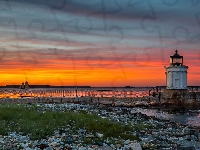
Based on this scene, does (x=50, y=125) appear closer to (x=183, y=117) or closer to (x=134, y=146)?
(x=134, y=146)

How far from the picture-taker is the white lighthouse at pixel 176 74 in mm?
51938

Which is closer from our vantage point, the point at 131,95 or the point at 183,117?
the point at 183,117

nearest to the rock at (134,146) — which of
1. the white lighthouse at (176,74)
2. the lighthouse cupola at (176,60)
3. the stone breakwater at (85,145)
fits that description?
the stone breakwater at (85,145)

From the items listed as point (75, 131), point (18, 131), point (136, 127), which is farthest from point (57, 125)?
point (136, 127)

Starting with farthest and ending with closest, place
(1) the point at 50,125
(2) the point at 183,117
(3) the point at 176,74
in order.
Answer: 1. (3) the point at 176,74
2. (2) the point at 183,117
3. (1) the point at 50,125

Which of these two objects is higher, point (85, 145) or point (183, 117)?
point (85, 145)

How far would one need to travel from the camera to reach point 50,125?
17047 millimetres

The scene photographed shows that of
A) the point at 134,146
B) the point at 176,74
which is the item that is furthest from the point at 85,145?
the point at 176,74

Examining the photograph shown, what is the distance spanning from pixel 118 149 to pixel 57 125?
221 inches

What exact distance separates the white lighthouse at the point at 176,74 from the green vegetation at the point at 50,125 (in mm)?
33737

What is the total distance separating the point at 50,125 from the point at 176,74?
3864 centimetres

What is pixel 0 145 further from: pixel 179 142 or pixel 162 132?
pixel 162 132

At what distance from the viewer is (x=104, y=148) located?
12820 millimetres

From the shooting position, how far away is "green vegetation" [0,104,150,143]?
15500 millimetres
